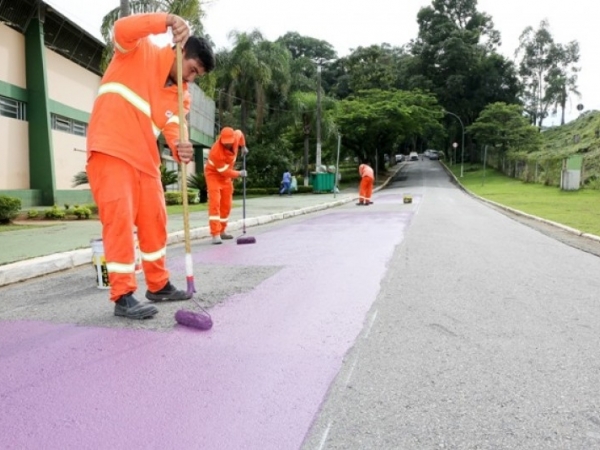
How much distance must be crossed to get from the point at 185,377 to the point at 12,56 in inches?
648

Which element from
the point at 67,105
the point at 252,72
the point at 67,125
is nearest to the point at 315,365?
the point at 67,105

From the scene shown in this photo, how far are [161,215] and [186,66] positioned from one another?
1188 mm

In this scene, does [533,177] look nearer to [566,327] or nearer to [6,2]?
[6,2]

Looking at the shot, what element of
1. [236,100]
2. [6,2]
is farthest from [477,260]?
[236,100]

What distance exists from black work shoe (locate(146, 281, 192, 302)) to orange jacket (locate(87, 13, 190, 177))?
0.98 metres

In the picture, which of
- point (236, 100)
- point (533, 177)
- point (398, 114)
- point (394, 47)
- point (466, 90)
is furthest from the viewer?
point (394, 47)

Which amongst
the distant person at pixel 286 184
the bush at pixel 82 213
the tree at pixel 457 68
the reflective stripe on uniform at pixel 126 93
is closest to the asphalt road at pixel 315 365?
the reflective stripe on uniform at pixel 126 93

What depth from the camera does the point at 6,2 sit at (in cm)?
1519

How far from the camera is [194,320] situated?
360 centimetres

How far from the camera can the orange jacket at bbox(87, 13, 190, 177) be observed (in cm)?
376

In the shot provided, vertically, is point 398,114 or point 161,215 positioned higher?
point 398,114

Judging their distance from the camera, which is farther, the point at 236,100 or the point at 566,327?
the point at 236,100

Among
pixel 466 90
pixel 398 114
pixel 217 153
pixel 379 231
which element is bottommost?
pixel 379 231

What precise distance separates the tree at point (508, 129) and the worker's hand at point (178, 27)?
45649 mm
